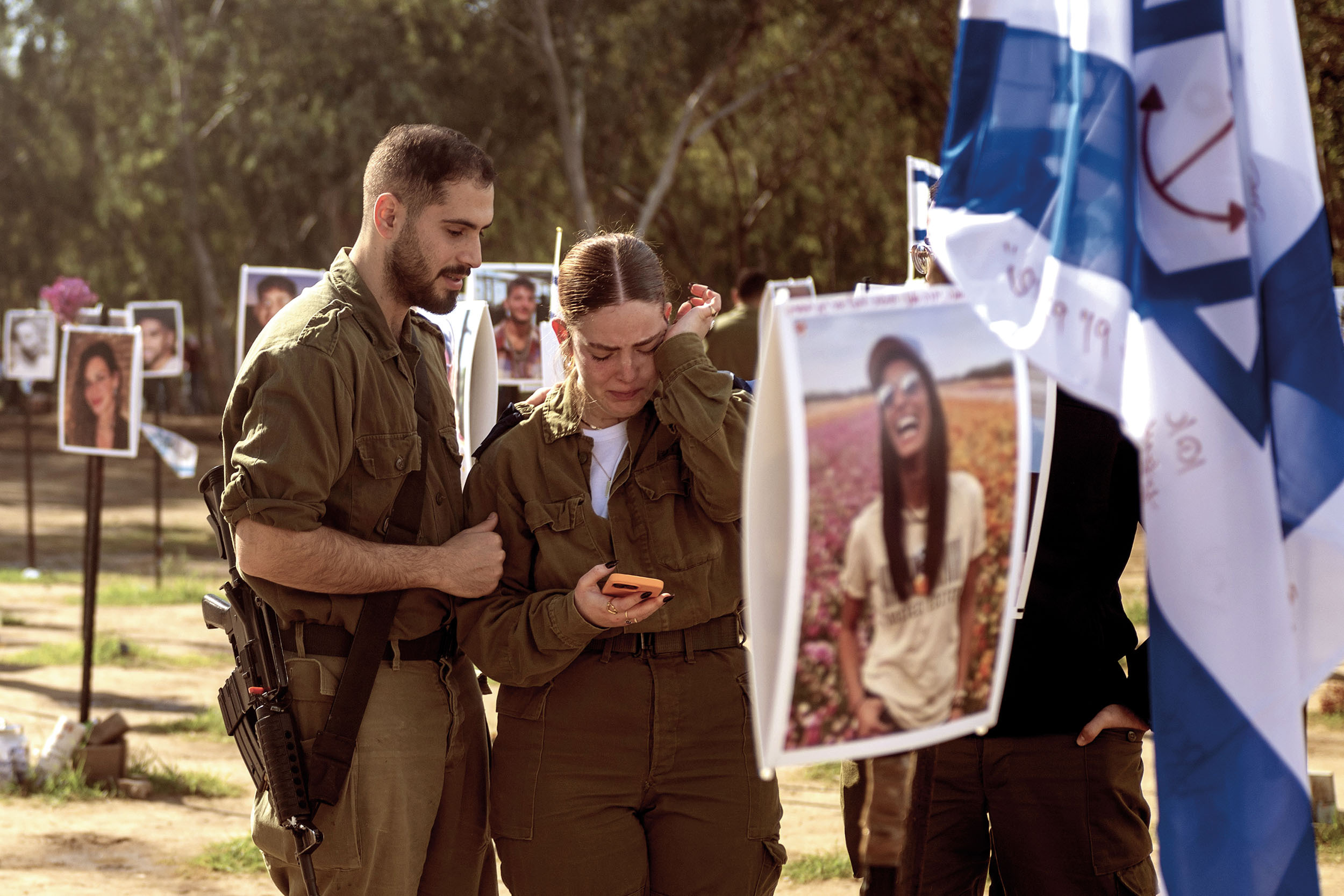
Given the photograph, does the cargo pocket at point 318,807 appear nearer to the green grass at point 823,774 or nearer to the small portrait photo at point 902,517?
the small portrait photo at point 902,517

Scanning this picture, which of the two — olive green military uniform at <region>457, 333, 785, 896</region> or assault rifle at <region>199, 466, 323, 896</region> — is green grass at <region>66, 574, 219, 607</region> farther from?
olive green military uniform at <region>457, 333, 785, 896</region>

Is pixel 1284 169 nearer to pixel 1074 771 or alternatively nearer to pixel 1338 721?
pixel 1074 771

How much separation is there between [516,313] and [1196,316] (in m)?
4.96

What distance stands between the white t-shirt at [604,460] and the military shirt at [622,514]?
0.02 metres

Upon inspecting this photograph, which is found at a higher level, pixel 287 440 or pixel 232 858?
pixel 287 440

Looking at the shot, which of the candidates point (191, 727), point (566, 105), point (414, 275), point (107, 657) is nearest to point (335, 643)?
point (414, 275)

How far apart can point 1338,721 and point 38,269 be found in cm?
3256

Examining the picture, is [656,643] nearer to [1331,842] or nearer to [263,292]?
[1331,842]

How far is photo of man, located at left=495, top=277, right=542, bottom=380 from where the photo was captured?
245 inches

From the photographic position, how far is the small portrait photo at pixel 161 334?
13.4 meters

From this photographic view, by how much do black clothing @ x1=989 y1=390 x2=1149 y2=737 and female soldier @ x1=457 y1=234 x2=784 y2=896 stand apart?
0.55m

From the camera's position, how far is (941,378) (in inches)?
63.9

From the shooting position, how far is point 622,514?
279 cm

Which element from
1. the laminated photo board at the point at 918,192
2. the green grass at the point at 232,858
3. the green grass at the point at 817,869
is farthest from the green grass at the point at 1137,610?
the green grass at the point at 232,858
